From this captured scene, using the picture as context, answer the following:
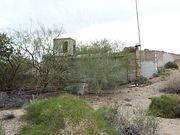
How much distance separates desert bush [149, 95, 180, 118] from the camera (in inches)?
642

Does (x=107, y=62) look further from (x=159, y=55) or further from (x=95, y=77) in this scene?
(x=159, y=55)

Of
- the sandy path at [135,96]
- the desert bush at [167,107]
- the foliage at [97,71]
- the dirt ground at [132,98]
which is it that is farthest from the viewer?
the foliage at [97,71]

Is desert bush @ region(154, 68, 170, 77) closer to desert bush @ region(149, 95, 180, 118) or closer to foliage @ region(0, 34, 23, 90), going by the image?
foliage @ region(0, 34, 23, 90)

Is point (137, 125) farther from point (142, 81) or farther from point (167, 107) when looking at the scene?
point (142, 81)

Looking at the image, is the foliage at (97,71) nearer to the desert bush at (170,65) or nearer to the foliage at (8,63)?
the foliage at (8,63)

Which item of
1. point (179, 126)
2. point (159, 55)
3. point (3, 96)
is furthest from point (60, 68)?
point (179, 126)

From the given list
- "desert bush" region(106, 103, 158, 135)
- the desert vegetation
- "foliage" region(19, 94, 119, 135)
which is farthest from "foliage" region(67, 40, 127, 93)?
"desert bush" region(106, 103, 158, 135)

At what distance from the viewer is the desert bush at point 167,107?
1631 centimetres

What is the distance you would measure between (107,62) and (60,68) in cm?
358

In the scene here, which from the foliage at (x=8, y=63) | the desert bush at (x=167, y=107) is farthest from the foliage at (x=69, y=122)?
the foliage at (x=8, y=63)

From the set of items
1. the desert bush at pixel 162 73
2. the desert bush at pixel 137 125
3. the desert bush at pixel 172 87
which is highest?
the desert bush at pixel 162 73

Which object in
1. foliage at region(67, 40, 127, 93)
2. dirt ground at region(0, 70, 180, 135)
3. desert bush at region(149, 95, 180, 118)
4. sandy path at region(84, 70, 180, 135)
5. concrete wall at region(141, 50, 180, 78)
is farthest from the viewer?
concrete wall at region(141, 50, 180, 78)

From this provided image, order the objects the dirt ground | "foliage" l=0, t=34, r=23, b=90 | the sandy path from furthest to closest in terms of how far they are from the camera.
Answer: "foliage" l=0, t=34, r=23, b=90 → the sandy path → the dirt ground

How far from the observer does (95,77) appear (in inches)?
1025
